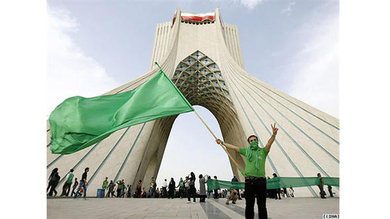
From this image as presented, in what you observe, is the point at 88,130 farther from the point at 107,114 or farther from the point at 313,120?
the point at 313,120

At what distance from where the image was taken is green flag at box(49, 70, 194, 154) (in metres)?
3.40

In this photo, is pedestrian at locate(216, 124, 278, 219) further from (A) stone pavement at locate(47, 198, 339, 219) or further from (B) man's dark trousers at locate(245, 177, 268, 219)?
(A) stone pavement at locate(47, 198, 339, 219)

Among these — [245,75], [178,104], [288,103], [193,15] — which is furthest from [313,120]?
[193,15]

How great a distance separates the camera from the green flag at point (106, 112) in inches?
134

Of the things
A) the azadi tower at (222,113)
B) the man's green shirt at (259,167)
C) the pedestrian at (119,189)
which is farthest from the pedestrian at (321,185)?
the pedestrian at (119,189)

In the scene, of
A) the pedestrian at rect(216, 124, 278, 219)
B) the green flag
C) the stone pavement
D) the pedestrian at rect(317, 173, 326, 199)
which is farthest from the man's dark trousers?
the pedestrian at rect(317, 173, 326, 199)

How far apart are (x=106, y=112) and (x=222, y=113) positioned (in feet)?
60.6

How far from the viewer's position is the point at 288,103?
37.5ft

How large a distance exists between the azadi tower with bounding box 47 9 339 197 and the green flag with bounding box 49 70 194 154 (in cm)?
565

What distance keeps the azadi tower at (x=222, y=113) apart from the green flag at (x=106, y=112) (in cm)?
565

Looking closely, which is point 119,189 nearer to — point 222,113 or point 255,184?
point 255,184

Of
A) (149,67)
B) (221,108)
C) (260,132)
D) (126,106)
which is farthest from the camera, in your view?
(221,108)

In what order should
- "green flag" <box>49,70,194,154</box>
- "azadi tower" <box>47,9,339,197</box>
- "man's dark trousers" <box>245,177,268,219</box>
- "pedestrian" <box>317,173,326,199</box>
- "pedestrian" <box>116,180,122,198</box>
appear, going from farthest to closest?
"pedestrian" <box>116,180,122,198</box>, "azadi tower" <box>47,9,339,197</box>, "pedestrian" <box>317,173,326,199</box>, "green flag" <box>49,70,194,154</box>, "man's dark trousers" <box>245,177,268,219</box>

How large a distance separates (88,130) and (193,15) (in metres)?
20.6
